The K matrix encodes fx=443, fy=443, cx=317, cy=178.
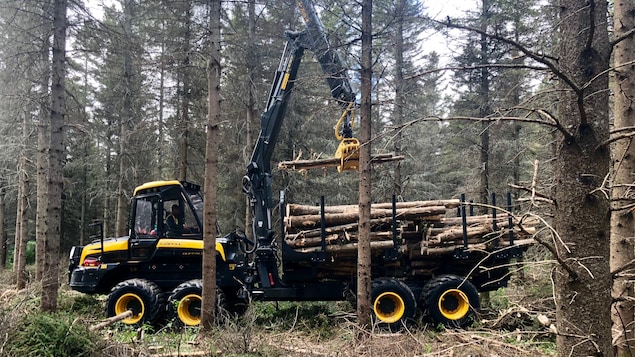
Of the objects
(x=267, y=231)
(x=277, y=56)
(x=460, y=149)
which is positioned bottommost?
(x=267, y=231)

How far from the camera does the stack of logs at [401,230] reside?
320 inches

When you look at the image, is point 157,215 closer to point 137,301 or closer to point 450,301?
point 137,301

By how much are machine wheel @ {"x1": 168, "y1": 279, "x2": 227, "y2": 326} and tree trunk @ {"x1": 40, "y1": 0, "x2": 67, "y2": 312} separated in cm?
237

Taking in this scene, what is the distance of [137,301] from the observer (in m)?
8.95

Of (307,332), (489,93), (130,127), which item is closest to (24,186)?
(130,127)

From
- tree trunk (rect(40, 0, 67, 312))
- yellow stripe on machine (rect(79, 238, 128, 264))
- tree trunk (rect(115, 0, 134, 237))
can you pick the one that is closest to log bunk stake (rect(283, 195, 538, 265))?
yellow stripe on machine (rect(79, 238, 128, 264))

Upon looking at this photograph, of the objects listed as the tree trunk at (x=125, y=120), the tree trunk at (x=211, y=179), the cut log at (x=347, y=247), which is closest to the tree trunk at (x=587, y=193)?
the cut log at (x=347, y=247)

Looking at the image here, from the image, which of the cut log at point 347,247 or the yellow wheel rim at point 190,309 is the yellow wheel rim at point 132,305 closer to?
the yellow wheel rim at point 190,309

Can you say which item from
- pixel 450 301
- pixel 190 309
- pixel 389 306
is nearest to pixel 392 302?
pixel 389 306

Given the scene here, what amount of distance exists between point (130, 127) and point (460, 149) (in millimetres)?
11999

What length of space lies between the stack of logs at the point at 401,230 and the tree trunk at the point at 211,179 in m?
1.60

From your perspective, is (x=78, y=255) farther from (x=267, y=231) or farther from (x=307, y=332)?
(x=307, y=332)

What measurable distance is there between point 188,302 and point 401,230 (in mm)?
4358

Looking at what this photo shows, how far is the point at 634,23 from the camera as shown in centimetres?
431
